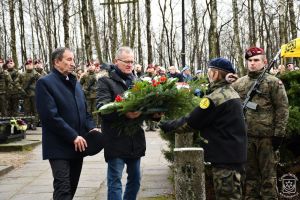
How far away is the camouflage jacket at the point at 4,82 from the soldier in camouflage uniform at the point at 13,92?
3.6 inches

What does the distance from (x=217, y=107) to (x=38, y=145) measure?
363 inches

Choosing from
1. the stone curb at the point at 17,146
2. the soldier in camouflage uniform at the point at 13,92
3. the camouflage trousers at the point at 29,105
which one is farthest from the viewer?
the camouflage trousers at the point at 29,105

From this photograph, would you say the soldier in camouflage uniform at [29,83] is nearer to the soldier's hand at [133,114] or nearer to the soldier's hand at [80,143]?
the soldier's hand at [80,143]

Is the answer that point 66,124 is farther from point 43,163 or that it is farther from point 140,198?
point 43,163

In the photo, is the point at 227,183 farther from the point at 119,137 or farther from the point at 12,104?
A: the point at 12,104

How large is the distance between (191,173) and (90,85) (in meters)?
13.5

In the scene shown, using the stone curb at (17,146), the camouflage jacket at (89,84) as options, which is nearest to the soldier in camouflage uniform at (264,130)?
the stone curb at (17,146)

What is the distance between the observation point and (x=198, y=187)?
199 inches

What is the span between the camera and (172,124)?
5.32 m

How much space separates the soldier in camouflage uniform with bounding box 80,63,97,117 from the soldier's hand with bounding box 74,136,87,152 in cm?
Answer: 1274

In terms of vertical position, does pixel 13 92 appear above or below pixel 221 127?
above

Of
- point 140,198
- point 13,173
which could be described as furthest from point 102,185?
point 13,173

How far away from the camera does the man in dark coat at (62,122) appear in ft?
17.3

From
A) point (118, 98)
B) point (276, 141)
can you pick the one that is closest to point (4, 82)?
point (276, 141)
